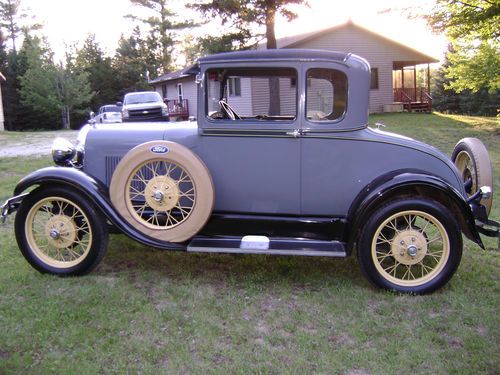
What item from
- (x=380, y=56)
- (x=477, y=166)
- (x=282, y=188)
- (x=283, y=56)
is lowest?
(x=282, y=188)

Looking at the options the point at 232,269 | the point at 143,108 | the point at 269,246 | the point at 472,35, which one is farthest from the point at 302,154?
the point at 143,108

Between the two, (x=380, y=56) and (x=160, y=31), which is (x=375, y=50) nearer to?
(x=380, y=56)

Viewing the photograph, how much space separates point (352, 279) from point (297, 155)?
1.29 m

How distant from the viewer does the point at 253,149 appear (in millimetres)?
3996

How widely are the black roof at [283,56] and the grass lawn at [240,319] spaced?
6.53 ft

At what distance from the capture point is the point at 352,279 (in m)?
4.23

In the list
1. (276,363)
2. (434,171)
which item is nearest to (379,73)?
(434,171)

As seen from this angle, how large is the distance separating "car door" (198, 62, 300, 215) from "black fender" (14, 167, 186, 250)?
2.23 feet

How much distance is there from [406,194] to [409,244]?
0.43m

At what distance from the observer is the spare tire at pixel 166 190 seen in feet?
12.8

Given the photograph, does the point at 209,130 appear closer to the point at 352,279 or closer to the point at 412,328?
the point at 352,279

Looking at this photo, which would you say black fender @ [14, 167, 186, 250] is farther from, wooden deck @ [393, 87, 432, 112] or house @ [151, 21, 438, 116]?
wooden deck @ [393, 87, 432, 112]

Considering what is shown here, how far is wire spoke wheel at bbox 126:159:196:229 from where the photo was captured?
13.1 ft

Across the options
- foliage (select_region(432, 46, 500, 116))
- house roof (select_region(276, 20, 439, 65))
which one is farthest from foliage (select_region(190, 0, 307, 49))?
foliage (select_region(432, 46, 500, 116))
